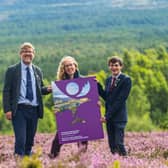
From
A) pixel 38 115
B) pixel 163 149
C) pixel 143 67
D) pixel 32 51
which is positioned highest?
pixel 143 67

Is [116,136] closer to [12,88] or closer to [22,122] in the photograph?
[22,122]

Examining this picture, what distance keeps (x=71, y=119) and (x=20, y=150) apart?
3.22 ft

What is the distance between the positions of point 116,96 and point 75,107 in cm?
74

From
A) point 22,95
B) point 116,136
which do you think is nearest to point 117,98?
point 116,136

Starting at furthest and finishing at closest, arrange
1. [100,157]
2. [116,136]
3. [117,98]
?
[116,136], [117,98], [100,157]

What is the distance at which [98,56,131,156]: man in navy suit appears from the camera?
10.5 meters

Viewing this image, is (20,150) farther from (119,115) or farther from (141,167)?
(141,167)

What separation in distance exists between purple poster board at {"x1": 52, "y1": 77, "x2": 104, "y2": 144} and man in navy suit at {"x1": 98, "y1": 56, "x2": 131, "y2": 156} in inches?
11.7

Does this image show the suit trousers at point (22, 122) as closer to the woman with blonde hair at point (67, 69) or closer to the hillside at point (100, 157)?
the hillside at point (100, 157)

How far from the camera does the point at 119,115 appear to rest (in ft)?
35.1

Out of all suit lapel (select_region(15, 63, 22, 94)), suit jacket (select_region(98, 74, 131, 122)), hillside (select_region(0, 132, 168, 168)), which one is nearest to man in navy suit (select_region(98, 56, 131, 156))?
suit jacket (select_region(98, 74, 131, 122))

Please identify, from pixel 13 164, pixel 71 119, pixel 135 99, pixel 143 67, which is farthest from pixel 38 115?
pixel 143 67

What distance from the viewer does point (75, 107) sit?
34.1ft

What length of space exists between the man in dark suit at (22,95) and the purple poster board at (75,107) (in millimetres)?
331
